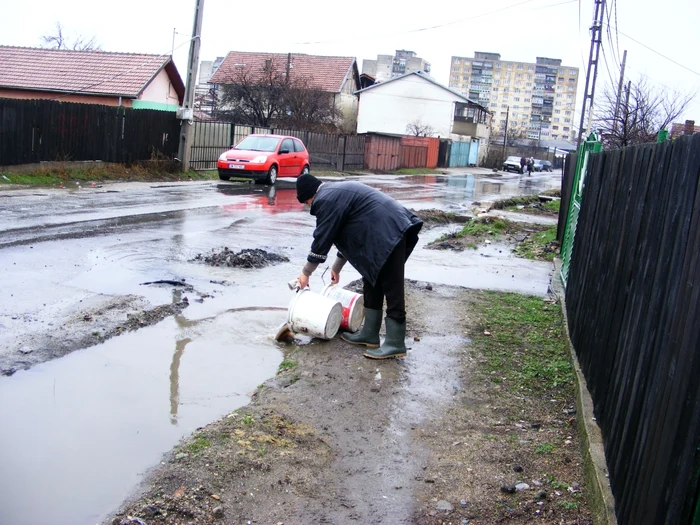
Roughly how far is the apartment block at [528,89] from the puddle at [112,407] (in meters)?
158

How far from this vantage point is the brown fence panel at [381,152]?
3959cm

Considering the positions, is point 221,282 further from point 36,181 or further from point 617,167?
point 36,181

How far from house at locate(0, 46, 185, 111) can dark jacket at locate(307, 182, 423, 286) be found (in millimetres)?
27353

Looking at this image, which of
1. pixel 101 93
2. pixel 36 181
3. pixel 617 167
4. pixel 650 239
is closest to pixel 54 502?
pixel 650 239

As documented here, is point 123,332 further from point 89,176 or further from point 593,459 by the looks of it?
point 89,176

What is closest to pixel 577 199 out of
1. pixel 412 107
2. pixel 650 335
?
pixel 650 335

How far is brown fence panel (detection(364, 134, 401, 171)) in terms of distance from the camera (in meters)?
39.6

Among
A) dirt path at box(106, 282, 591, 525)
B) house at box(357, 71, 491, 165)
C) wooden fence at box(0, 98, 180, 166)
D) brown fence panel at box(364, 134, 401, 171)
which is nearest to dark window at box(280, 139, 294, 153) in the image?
wooden fence at box(0, 98, 180, 166)

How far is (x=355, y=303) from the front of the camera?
6.66 meters

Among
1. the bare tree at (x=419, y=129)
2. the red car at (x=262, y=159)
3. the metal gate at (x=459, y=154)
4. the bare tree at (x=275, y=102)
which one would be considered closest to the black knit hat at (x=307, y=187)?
the red car at (x=262, y=159)

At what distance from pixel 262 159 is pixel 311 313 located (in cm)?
1732

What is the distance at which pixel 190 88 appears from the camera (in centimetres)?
2291

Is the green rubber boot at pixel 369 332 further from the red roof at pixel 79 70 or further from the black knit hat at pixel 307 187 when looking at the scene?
the red roof at pixel 79 70

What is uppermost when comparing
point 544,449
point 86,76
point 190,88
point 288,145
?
point 86,76
